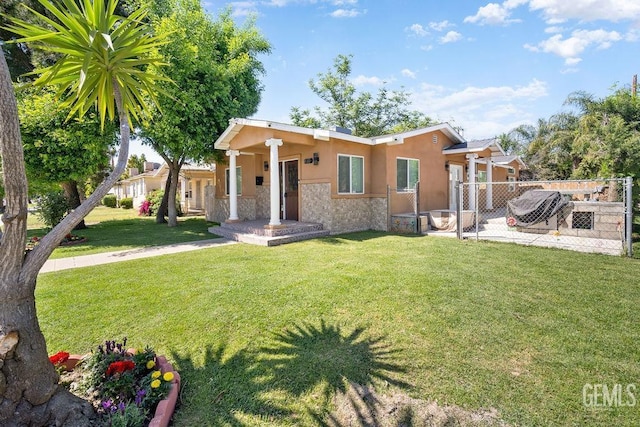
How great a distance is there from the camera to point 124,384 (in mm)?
2516

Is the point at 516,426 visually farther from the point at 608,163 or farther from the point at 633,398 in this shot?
the point at 608,163

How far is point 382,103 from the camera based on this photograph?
97.5ft

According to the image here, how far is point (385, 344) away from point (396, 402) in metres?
0.86

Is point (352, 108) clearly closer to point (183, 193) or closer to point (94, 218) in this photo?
point (183, 193)

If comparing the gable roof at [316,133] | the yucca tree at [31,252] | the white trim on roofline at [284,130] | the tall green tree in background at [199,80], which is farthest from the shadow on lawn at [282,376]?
the tall green tree in background at [199,80]

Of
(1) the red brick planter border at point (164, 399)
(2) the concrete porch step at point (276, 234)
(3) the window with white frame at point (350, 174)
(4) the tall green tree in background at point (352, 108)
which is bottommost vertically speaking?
(1) the red brick planter border at point (164, 399)

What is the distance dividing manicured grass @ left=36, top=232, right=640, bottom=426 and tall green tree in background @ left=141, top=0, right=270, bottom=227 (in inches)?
277

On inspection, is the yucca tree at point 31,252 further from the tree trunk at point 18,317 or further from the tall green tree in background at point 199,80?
the tall green tree in background at point 199,80

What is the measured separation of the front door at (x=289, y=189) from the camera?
12.2m

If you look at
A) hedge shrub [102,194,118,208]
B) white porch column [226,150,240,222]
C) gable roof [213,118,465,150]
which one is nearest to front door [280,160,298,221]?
white porch column [226,150,240,222]

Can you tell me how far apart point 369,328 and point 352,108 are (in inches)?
1086

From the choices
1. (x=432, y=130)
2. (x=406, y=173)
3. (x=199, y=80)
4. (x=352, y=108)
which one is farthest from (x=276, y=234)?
(x=352, y=108)

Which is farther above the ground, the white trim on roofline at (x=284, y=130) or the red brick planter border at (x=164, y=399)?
the white trim on roofline at (x=284, y=130)

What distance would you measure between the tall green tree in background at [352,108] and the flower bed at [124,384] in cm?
2781
